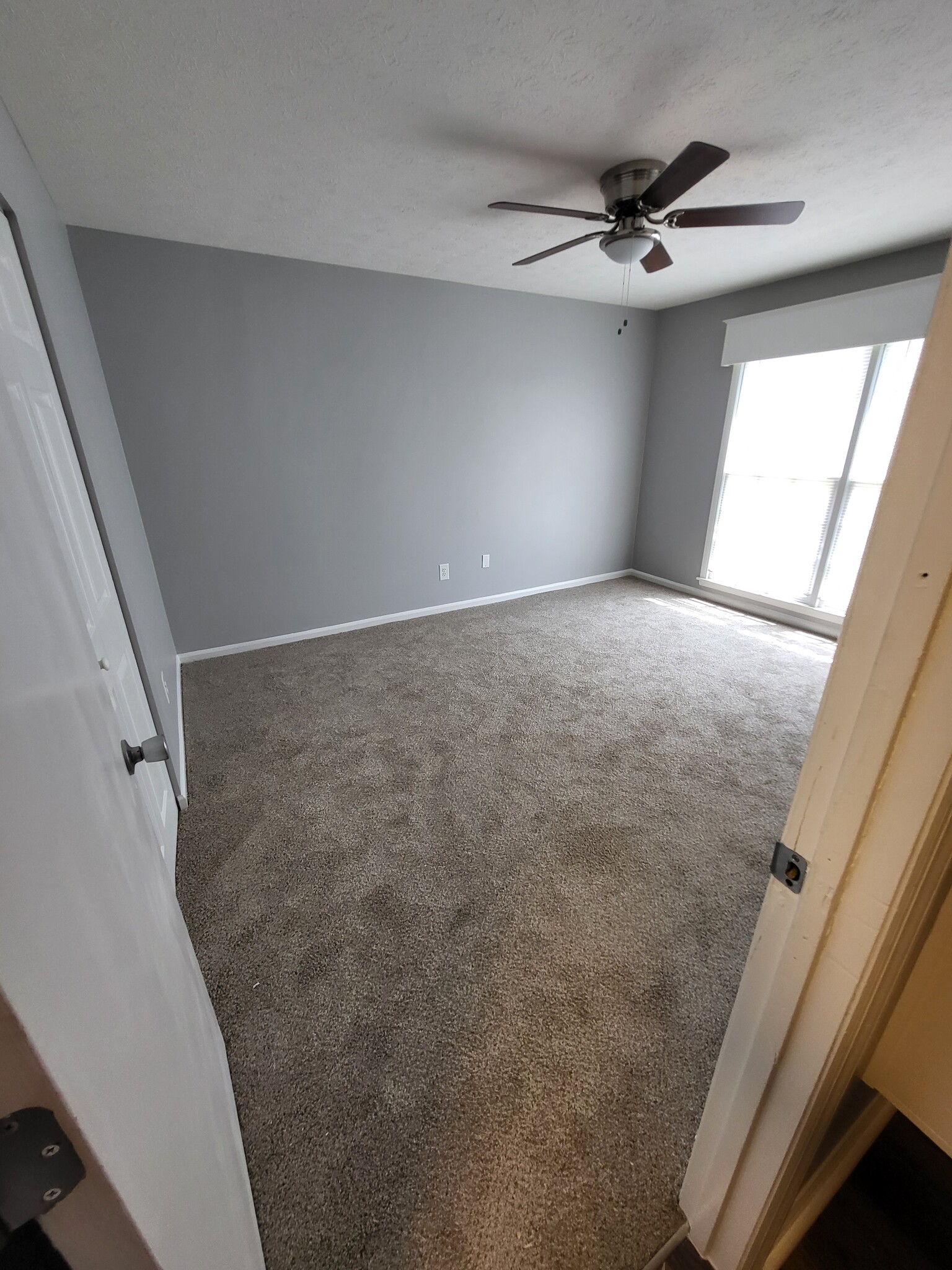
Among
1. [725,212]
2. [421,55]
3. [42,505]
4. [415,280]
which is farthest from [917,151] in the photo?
[42,505]

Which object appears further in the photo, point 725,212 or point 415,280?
point 415,280

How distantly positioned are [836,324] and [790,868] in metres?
3.92

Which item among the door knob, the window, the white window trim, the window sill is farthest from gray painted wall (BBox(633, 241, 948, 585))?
the door knob

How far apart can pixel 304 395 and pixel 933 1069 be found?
372 cm

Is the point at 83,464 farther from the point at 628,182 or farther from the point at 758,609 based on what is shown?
the point at 758,609

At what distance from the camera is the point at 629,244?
84.9 inches

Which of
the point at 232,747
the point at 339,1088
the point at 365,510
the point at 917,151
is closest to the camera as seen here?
the point at 339,1088

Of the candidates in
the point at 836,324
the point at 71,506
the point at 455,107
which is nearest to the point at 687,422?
the point at 836,324

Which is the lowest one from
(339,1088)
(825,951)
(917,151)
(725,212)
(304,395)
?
(339,1088)

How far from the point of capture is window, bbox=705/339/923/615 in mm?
3252

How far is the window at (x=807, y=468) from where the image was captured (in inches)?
128

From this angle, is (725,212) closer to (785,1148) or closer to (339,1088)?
(785,1148)

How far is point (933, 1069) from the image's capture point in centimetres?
82

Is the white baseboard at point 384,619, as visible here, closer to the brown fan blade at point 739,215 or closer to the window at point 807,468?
the window at point 807,468
